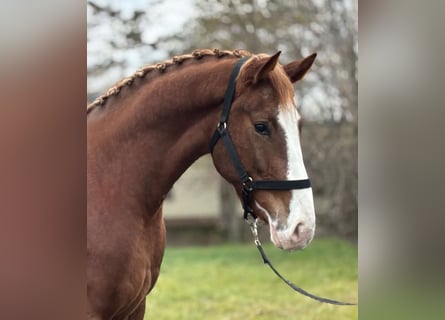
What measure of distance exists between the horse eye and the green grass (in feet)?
10.9

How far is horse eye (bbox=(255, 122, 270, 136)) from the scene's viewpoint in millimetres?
2033

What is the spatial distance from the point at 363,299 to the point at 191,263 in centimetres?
647

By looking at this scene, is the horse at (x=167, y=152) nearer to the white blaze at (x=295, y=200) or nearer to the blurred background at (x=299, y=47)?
the white blaze at (x=295, y=200)

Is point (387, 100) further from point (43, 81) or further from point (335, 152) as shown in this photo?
point (335, 152)

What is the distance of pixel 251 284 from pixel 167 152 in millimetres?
4705

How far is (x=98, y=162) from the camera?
2170 mm

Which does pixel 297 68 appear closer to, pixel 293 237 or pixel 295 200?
pixel 295 200

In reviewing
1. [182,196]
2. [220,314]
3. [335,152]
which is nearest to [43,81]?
[220,314]

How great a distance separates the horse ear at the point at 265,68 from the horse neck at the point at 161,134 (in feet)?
0.51

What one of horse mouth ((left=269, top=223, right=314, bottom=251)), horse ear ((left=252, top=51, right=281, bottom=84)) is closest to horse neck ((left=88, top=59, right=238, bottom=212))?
horse ear ((left=252, top=51, right=281, bottom=84))

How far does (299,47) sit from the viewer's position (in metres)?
8.53

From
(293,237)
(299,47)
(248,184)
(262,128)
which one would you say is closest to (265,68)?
(262,128)

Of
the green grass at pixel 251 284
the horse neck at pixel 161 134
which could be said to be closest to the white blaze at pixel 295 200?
the horse neck at pixel 161 134

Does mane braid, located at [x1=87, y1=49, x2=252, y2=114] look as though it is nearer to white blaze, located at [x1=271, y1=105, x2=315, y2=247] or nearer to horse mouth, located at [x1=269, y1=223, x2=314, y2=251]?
white blaze, located at [x1=271, y1=105, x2=315, y2=247]
